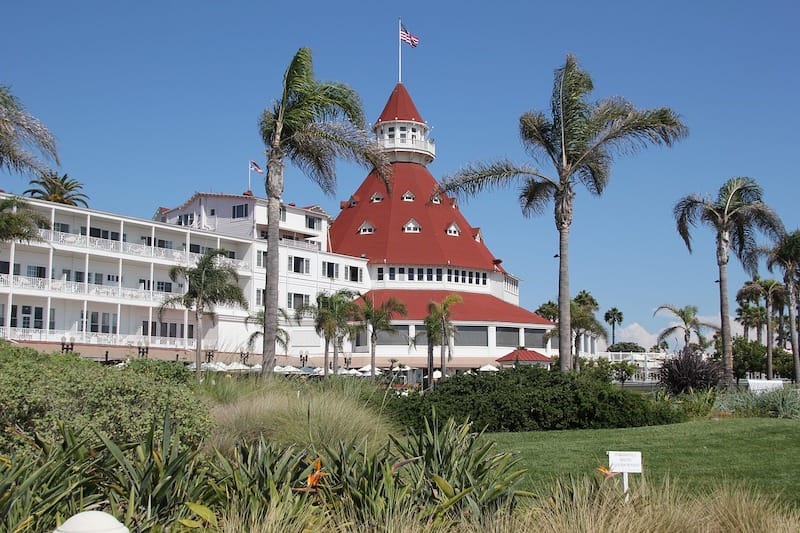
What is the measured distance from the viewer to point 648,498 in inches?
282

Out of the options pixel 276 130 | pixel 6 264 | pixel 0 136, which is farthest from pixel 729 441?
pixel 6 264

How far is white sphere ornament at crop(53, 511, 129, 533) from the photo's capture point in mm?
4160

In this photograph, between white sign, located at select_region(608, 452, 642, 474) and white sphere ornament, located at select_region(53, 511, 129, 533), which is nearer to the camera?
white sphere ornament, located at select_region(53, 511, 129, 533)

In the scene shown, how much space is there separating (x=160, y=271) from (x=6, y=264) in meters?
10.9

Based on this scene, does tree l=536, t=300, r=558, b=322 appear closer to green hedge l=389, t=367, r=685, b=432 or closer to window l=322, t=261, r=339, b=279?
window l=322, t=261, r=339, b=279

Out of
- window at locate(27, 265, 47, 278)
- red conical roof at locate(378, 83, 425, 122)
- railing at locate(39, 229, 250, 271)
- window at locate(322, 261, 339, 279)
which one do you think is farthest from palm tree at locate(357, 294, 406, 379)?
red conical roof at locate(378, 83, 425, 122)

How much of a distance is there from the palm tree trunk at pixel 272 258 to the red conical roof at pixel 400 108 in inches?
2513

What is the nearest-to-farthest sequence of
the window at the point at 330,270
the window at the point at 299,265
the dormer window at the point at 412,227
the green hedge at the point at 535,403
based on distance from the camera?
the green hedge at the point at 535,403 → the window at the point at 299,265 → the window at the point at 330,270 → the dormer window at the point at 412,227

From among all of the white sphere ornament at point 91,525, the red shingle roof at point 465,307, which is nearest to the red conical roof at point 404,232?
the red shingle roof at point 465,307

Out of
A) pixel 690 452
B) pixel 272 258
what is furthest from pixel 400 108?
pixel 690 452

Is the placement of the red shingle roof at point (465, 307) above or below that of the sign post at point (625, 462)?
above

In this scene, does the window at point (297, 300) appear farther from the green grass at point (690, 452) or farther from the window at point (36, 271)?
the green grass at point (690, 452)

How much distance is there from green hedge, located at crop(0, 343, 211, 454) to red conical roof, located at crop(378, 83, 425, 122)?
76775 millimetres

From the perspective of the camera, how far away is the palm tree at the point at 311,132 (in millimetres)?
22453
